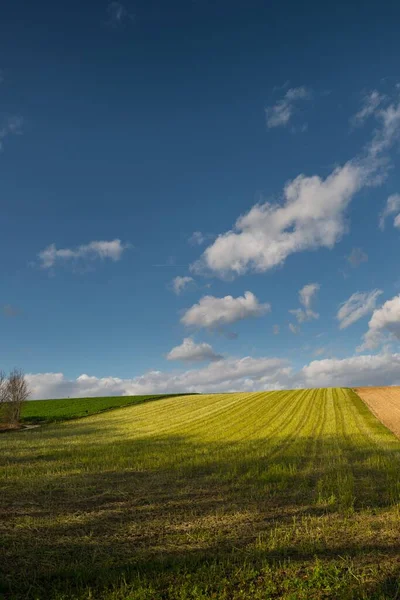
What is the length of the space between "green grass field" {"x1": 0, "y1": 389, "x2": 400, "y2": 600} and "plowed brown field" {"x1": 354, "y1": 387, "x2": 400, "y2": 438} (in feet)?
38.4

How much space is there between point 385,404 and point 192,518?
41.6 metres

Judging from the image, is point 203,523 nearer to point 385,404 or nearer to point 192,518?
point 192,518

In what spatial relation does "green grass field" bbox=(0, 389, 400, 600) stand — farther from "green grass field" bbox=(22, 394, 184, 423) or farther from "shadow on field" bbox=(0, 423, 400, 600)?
"green grass field" bbox=(22, 394, 184, 423)

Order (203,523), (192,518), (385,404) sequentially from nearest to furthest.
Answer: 1. (203,523)
2. (192,518)
3. (385,404)

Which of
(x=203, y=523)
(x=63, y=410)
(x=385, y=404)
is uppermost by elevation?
(x=203, y=523)

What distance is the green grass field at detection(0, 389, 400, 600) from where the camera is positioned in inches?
293

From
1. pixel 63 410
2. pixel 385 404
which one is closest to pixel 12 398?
pixel 63 410

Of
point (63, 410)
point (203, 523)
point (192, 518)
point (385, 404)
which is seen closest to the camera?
point (203, 523)

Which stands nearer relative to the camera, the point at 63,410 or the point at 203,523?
the point at 203,523

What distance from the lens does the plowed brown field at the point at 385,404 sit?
109 ft

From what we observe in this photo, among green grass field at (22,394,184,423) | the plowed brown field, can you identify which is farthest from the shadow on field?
green grass field at (22,394,184,423)

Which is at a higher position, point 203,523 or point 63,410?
point 203,523

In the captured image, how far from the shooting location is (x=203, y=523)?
10461 millimetres

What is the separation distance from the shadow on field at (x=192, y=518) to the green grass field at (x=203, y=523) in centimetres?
4
